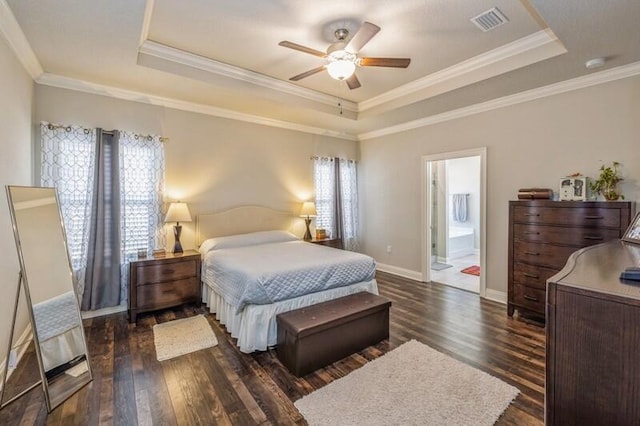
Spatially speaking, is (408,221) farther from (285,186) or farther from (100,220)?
(100,220)

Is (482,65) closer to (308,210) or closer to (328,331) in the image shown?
(308,210)

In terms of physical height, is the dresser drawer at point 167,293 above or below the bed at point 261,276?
below

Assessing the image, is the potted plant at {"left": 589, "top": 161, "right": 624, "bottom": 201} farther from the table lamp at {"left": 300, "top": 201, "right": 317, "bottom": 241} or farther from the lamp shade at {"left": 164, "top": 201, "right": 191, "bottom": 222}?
the lamp shade at {"left": 164, "top": 201, "right": 191, "bottom": 222}

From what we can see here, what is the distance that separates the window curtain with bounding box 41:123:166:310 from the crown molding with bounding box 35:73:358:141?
479mm

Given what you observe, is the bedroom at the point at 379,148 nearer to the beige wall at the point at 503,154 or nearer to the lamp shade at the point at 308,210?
the beige wall at the point at 503,154

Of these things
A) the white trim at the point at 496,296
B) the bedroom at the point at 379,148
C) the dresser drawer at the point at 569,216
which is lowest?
the white trim at the point at 496,296

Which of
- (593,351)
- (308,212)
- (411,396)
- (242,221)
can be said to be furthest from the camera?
(308,212)

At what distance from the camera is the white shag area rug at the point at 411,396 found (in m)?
1.93

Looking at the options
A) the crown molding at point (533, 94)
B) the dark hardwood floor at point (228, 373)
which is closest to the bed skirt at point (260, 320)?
the dark hardwood floor at point (228, 373)

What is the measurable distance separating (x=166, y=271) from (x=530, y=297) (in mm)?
4250

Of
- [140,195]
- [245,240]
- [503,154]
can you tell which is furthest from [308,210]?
[503,154]

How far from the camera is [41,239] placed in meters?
2.36

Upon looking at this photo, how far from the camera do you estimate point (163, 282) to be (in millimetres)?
3596

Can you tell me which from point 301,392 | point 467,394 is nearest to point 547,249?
point 467,394
